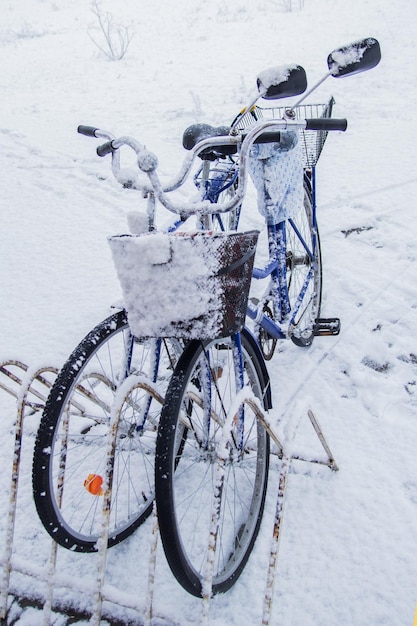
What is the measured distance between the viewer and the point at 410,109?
6.23 meters

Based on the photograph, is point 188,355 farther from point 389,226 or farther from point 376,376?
point 389,226

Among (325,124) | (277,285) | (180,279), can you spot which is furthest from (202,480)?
(325,124)

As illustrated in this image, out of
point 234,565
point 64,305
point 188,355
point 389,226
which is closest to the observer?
point 188,355

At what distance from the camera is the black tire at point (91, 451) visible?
1.36 meters

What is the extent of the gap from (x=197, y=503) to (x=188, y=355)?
31.4 inches

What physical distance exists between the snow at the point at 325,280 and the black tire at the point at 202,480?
0.34 feet

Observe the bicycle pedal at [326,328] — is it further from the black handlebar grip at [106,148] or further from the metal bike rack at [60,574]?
the black handlebar grip at [106,148]

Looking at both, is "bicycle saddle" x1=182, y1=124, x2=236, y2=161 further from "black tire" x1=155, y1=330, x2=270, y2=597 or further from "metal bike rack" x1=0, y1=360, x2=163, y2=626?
"metal bike rack" x1=0, y1=360, x2=163, y2=626

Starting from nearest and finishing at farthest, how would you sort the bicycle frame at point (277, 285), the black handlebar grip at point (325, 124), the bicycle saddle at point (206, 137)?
the black handlebar grip at point (325, 124), the bicycle saddle at point (206, 137), the bicycle frame at point (277, 285)

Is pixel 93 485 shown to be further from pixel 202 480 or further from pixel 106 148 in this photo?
pixel 106 148

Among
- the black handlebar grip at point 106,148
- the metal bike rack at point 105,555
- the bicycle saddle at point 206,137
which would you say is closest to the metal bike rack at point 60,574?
the metal bike rack at point 105,555

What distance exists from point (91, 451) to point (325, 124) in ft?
5.45

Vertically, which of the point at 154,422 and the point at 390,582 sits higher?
the point at 154,422

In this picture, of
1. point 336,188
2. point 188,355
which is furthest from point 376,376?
point 336,188
